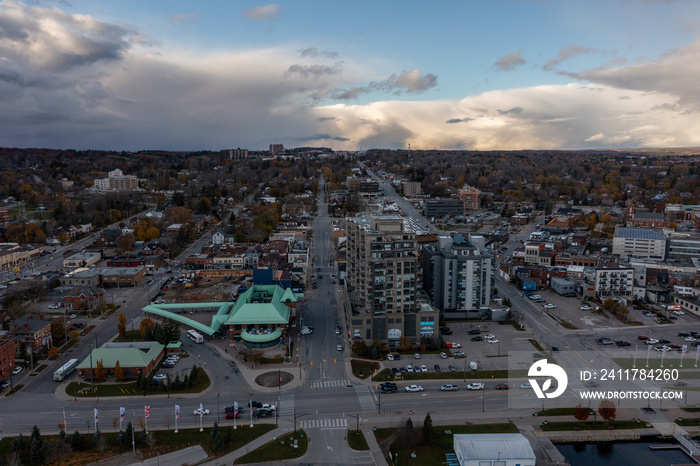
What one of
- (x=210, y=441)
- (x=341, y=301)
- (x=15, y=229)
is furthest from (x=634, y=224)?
(x=15, y=229)

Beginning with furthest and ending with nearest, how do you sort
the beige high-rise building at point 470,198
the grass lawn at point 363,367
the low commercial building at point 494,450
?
the beige high-rise building at point 470,198, the grass lawn at point 363,367, the low commercial building at point 494,450

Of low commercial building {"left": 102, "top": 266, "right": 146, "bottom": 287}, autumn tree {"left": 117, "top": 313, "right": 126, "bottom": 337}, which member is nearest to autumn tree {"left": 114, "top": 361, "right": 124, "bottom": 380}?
autumn tree {"left": 117, "top": 313, "right": 126, "bottom": 337}

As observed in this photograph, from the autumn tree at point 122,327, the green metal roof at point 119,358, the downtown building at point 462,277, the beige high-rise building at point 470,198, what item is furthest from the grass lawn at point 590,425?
the beige high-rise building at point 470,198

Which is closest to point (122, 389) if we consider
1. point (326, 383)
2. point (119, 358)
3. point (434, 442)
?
point (119, 358)

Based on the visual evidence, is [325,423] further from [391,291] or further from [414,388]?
[391,291]

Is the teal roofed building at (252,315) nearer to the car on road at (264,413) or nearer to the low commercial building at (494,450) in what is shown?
the car on road at (264,413)

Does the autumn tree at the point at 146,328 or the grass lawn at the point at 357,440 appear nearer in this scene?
the grass lawn at the point at 357,440
